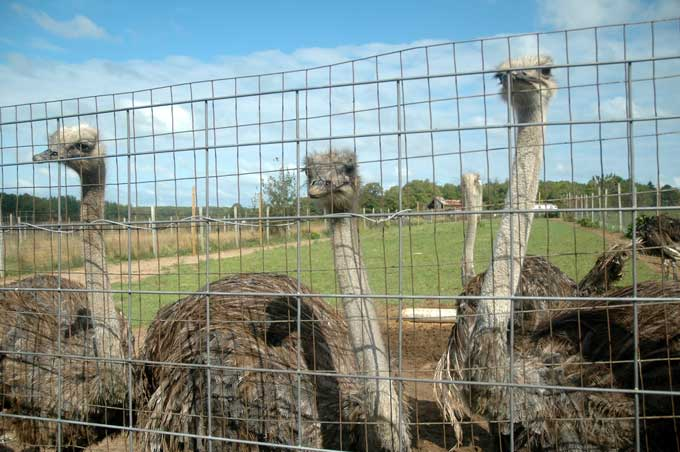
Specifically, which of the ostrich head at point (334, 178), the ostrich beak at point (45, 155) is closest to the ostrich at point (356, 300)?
the ostrich head at point (334, 178)

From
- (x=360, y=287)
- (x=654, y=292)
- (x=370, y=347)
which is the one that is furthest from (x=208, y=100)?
(x=654, y=292)

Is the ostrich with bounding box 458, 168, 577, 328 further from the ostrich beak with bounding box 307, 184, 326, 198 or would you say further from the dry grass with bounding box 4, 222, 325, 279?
the dry grass with bounding box 4, 222, 325, 279

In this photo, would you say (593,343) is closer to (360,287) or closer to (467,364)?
(467,364)

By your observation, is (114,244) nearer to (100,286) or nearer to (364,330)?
(100,286)

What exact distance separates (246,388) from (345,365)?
3.13 feet

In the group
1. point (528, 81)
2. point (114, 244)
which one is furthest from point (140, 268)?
point (528, 81)

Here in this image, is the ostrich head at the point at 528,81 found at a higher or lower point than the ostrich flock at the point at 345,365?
higher

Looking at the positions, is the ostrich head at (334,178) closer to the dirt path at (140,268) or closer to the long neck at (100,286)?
the dirt path at (140,268)

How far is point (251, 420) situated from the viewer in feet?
11.6

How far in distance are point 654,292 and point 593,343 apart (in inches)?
29.3

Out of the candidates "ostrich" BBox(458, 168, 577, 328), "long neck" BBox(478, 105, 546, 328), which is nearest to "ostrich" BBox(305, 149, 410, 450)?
"long neck" BBox(478, 105, 546, 328)

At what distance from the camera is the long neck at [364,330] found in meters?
3.46

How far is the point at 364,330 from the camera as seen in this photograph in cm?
354

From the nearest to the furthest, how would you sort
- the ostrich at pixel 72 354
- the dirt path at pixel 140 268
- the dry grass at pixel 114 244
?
the ostrich at pixel 72 354 → the dirt path at pixel 140 268 → the dry grass at pixel 114 244
